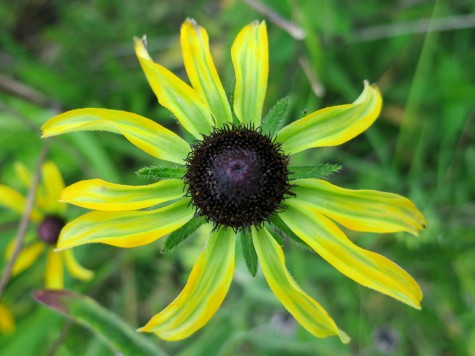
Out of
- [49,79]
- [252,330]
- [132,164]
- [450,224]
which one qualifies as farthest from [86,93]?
[450,224]

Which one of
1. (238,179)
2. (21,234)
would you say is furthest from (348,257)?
(21,234)

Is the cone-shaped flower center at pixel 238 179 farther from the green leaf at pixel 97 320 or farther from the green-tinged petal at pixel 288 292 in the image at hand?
the green leaf at pixel 97 320

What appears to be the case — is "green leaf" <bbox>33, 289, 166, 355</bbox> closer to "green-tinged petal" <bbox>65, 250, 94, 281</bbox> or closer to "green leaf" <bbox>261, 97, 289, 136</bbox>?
"green-tinged petal" <bbox>65, 250, 94, 281</bbox>

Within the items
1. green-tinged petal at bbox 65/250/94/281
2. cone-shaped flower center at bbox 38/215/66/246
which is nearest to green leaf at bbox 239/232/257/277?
green-tinged petal at bbox 65/250/94/281

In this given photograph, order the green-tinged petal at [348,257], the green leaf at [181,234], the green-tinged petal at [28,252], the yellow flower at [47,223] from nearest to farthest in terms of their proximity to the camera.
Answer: the green-tinged petal at [348,257] → the green leaf at [181,234] → the yellow flower at [47,223] → the green-tinged petal at [28,252]

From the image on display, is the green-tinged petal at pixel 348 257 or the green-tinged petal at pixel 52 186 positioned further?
the green-tinged petal at pixel 52 186

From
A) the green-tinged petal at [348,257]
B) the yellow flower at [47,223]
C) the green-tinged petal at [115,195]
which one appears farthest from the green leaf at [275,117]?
the yellow flower at [47,223]

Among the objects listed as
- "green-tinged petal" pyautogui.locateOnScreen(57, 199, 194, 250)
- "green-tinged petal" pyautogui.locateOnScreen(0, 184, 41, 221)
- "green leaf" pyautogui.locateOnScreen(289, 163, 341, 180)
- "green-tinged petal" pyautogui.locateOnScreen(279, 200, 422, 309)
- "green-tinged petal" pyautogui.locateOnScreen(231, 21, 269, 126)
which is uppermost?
"green-tinged petal" pyautogui.locateOnScreen(231, 21, 269, 126)
